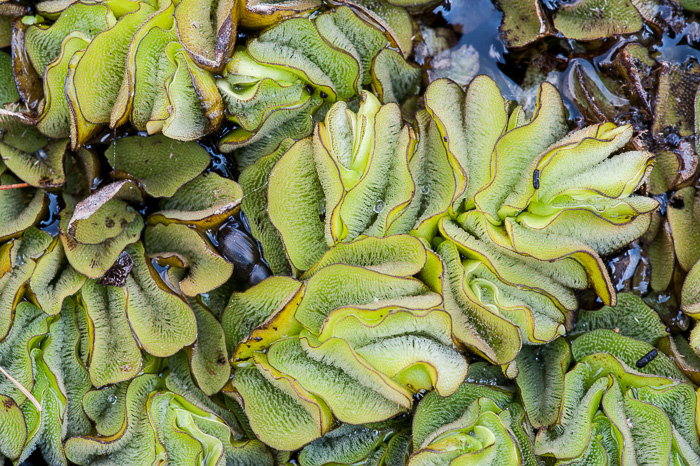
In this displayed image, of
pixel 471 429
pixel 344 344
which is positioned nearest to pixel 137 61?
pixel 344 344

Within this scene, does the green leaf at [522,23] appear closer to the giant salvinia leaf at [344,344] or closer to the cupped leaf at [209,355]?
the giant salvinia leaf at [344,344]

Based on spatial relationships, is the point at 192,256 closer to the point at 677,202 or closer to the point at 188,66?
the point at 188,66

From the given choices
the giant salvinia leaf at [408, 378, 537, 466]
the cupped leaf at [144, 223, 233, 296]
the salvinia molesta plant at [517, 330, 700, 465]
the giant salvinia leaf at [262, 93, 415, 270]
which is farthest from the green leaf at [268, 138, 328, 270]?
the salvinia molesta plant at [517, 330, 700, 465]

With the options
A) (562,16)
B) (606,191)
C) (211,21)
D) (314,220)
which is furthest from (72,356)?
(562,16)

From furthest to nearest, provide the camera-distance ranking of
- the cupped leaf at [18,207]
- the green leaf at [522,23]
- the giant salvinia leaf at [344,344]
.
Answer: the green leaf at [522,23]
the cupped leaf at [18,207]
the giant salvinia leaf at [344,344]

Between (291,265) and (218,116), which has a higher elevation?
(218,116)

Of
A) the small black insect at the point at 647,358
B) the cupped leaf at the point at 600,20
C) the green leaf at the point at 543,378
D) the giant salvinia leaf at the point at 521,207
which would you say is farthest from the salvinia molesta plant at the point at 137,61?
the small black insect at the point at 647,358

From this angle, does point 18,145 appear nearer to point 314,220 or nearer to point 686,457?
point 314,220
